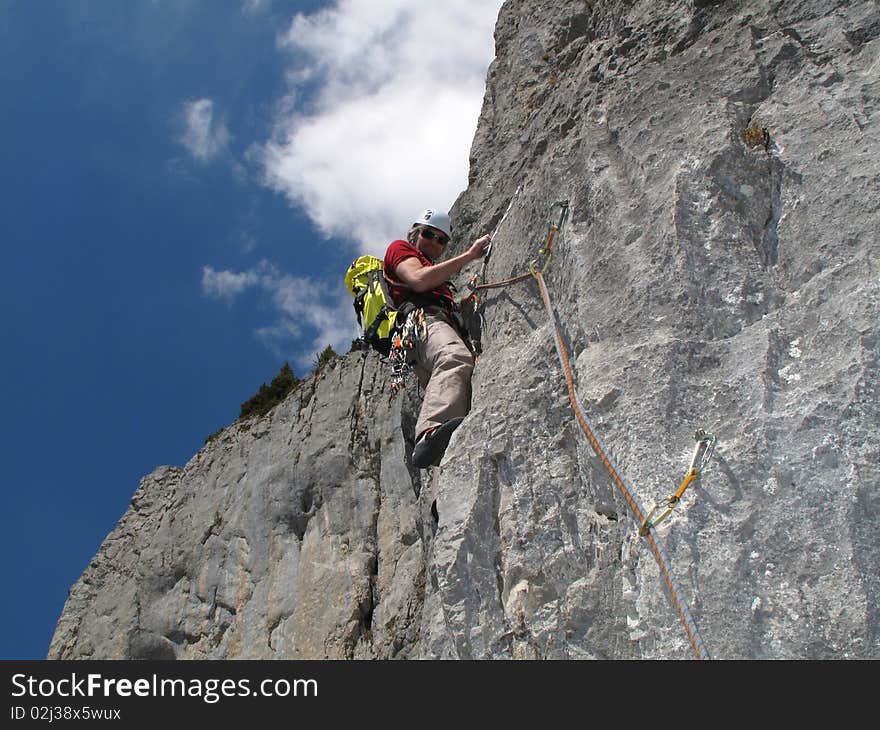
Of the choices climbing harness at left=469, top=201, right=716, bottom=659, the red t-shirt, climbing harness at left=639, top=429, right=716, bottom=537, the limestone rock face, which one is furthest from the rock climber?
climbing harness at left=639, top=429, right=716, bottom=537

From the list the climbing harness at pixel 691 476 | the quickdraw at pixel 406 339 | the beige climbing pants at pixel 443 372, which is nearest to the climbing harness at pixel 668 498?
the climbing harness at pixel 691 476

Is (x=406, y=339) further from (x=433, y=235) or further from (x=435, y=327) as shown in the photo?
(x=433, y=235)

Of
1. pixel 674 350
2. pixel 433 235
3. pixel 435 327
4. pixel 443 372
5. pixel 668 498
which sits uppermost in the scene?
pixel 433 235

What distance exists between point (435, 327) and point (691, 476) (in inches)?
141

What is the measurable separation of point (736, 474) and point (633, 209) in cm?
207

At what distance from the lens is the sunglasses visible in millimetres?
8938

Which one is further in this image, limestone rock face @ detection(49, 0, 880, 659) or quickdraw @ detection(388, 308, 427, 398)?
quickdraw @ detection(388, 308, 427, 398)

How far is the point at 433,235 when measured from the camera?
8945 mm

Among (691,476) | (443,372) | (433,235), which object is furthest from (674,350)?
(433,235)

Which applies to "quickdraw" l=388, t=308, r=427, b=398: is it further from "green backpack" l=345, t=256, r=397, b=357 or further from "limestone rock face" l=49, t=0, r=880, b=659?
"limestone rock face" l=49, t=0, r=880, b=659

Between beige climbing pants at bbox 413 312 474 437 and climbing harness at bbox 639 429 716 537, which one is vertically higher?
beige climbing pants at bbox 413 312 474 437

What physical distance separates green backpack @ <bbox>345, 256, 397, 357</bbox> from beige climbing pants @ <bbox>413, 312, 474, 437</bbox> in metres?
0.63

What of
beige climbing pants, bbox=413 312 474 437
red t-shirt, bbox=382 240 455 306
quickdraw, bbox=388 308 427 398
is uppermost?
red t-shirt, bbox=382 240 455 306
